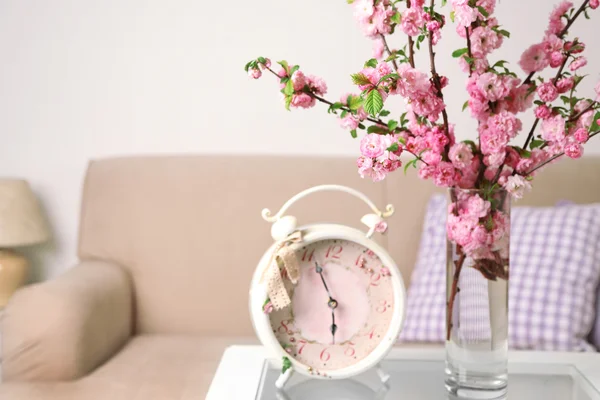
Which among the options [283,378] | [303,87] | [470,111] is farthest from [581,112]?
[283,378]

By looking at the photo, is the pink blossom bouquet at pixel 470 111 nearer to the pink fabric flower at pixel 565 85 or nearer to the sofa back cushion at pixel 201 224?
the pink fabric flower at pixel 565 85

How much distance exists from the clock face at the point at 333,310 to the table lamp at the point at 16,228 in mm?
1283

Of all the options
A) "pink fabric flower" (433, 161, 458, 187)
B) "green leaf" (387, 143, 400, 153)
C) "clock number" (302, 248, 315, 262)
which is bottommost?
"clock number" (302, 248, 315, 262)

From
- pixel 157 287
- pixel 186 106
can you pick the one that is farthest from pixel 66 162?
pixel 157 287

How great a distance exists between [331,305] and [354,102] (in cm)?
37

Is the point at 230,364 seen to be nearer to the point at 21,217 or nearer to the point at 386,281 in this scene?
the point at 386,281

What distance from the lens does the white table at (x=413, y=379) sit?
122cm

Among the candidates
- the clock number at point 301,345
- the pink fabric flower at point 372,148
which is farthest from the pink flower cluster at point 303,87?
the clock number at point 301,345

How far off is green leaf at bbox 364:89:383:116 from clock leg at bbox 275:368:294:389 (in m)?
0.50

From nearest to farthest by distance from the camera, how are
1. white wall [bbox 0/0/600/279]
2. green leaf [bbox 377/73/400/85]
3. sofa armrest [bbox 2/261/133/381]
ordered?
1. green leaf [bbox 377/73/400/85]
2. sofa armrest [bbox 2/261/133/381]
3. white wall [bbox 0/0/600/279]

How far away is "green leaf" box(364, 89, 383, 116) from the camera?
96 centimetres

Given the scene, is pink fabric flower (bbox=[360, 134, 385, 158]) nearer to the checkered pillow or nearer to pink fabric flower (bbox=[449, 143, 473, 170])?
pink fabric flower (bbox=[449, 143, 473, 170])

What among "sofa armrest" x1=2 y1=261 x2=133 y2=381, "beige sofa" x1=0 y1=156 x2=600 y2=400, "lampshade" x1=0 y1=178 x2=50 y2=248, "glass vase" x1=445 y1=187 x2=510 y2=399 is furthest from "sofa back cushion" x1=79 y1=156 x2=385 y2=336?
"glass vase" x1=445 y1=187 x2=510 y2=399

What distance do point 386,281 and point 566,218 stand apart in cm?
86
